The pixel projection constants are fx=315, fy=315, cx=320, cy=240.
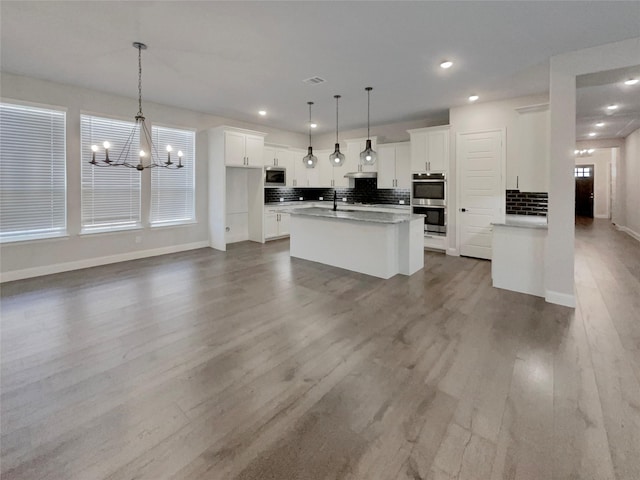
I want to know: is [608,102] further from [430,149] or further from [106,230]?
[106,230]

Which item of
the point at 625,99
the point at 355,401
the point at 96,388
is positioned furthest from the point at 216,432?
the point at 625,99

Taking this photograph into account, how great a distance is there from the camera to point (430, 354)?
2604mm

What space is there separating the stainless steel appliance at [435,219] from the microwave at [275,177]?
11.8ft

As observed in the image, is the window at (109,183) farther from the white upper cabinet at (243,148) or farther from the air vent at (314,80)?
the air vent at (314,80)

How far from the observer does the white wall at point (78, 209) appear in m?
4.68

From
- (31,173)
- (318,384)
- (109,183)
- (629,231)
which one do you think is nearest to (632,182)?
(629,231)

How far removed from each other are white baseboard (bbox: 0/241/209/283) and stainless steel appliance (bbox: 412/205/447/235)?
5046mm

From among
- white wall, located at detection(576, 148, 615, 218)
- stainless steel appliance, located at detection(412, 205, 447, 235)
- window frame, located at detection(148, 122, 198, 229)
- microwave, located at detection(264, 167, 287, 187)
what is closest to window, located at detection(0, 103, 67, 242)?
window frame, located at detection(148, 122, 198, 229)

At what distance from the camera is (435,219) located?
21.4ft

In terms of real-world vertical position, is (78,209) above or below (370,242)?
above

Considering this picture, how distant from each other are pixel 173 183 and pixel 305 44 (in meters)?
4.28

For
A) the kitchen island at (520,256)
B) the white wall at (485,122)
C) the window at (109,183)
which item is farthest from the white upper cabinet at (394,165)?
the window at (109,183)

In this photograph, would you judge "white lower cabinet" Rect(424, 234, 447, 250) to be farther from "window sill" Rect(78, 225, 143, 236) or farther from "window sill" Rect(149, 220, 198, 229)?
"window sill" Rect(78, 225, 143, 236)

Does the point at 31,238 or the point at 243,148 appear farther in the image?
the point at 243,148
